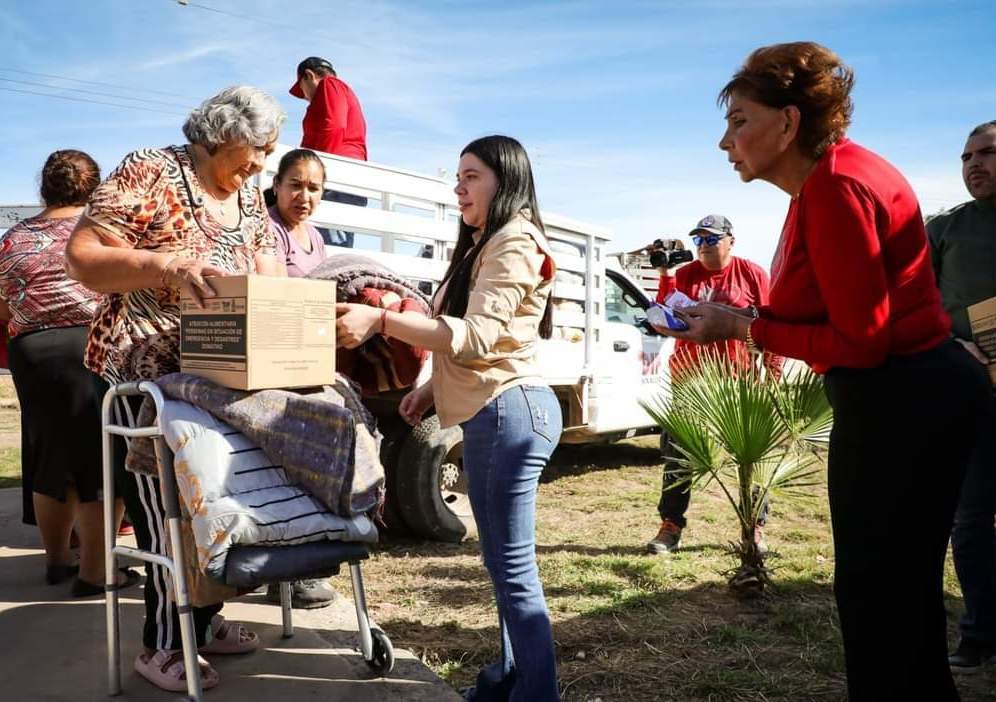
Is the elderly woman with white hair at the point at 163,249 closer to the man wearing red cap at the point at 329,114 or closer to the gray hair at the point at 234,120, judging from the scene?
the gray hair at the point at 234,120

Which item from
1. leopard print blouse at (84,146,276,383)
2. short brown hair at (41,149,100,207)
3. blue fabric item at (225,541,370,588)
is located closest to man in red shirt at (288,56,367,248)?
short brown hair at (41,149,100,207)

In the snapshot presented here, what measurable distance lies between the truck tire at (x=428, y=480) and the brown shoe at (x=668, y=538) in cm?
117

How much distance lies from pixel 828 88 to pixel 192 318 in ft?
5.90

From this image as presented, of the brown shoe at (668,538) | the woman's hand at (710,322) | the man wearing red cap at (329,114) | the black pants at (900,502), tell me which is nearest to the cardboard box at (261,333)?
the woman's hand at (710,322)

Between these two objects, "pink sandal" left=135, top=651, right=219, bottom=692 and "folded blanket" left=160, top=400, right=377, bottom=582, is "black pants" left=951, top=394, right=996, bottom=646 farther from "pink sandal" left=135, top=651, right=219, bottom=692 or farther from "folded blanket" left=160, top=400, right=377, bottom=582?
"pink sandal" left=135, top=651, right=219, bottom=692

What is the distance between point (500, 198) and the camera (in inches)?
96.5

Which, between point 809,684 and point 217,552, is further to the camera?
point 809,684

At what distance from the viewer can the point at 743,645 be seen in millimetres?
3545

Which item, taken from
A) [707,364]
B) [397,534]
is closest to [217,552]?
[707,364]

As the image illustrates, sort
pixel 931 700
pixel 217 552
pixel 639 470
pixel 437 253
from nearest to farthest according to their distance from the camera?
pixel 931 700 < pixel 217 552 < pixel 437 253 < pixel 639 470

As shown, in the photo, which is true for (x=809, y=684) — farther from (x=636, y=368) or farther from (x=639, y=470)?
(x=639, y=470)

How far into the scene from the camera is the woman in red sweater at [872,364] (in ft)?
5.97

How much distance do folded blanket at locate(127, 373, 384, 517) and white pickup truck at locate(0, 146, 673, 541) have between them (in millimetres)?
1745

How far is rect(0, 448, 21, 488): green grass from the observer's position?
660 cm
